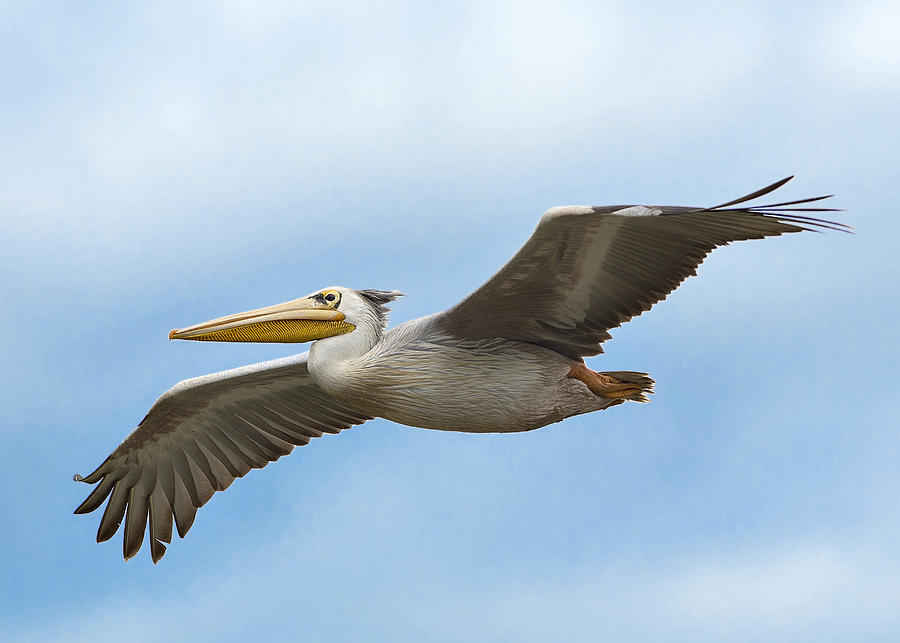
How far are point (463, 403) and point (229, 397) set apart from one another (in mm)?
3193

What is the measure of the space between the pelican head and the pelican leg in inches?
68.5

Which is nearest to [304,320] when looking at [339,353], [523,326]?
[339,353]

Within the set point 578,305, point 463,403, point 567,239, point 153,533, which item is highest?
point 567,239

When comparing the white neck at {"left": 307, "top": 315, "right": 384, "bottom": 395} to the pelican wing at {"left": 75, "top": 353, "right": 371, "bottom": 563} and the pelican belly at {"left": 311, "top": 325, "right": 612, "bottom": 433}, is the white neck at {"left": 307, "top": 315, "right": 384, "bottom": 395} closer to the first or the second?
the pelican belly at {"left": 311, "top": 325, "right": 612, "bottom": 433}

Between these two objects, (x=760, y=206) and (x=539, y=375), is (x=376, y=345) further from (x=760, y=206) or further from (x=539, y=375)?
(x=760, y=206)

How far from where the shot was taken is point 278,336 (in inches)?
425

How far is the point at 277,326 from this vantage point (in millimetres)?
10781

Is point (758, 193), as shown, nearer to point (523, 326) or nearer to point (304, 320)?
point (523, 326)

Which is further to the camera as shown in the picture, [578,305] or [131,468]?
[131,468]

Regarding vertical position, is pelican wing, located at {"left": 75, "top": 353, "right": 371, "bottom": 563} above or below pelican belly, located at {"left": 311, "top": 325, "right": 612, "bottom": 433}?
below

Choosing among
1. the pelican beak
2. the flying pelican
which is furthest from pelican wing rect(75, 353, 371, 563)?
the flying pelican

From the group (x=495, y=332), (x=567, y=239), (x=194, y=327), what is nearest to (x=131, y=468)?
(x=194, y=327)

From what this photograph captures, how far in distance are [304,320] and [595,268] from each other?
253 cm

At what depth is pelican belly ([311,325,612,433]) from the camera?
1025cm
